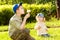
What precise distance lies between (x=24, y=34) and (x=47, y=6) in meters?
13.8

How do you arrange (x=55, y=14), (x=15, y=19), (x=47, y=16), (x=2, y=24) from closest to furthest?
(x=15, y=19)
(x=2, y=24)
(x=47, y=16)
(x=55, y=14)

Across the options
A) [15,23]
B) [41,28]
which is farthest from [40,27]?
[15,23]

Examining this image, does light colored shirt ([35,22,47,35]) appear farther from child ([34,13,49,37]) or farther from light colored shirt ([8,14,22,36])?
light colored shirt ([8,14,22,36])

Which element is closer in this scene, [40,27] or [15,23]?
[15,23]

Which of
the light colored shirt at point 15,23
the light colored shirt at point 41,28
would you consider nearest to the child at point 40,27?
the light colored shirt at point 41,28

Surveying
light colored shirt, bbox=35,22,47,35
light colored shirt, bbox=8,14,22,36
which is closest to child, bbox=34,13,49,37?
light colored shirt, bbox=35,22,47,35

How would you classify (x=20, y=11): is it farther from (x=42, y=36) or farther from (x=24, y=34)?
(x=42, y=36)

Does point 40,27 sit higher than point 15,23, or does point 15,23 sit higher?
point 15,23

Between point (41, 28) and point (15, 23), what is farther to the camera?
point (41, 28)

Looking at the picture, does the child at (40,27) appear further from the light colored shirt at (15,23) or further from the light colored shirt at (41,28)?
the light colored shirt at (15,23)

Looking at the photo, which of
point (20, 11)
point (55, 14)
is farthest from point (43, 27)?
point (55, 14)

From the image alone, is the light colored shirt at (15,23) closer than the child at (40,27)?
Yes

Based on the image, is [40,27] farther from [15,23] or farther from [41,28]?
[15,23]

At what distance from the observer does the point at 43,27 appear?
969 cm
